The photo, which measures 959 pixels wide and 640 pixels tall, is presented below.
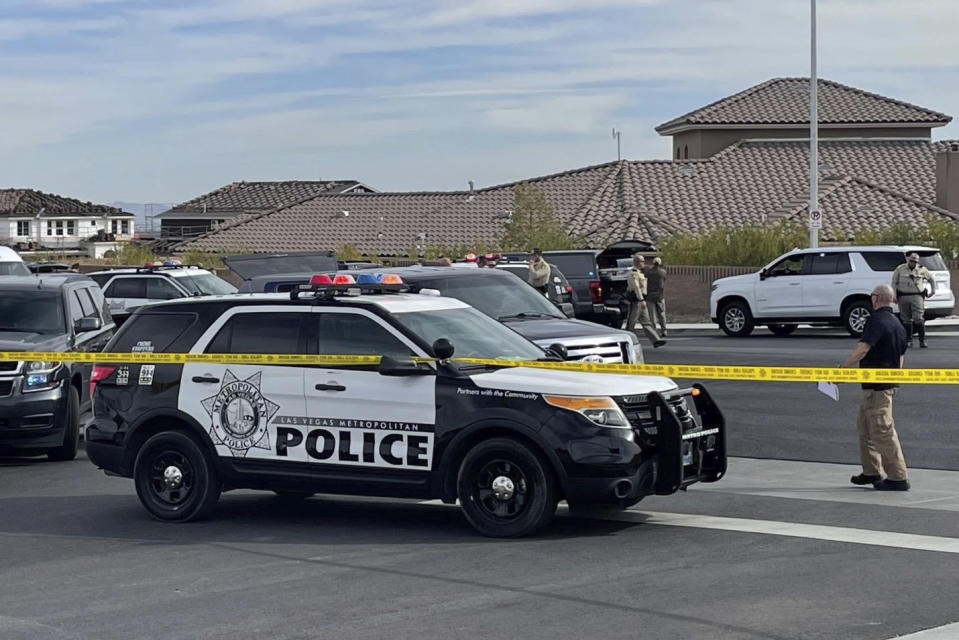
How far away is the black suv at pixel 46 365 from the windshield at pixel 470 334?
4.70m

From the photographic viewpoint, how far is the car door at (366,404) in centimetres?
1025

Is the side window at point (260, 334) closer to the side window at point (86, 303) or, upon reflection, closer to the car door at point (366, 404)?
the car door at point (366, 404)

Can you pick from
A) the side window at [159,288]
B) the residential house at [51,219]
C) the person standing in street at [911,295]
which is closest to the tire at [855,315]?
the person standing in street at [911,295]

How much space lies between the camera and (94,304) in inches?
690

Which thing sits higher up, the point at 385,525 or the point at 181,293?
the point at 181,293

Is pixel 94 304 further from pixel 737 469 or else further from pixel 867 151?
pixel 867 151

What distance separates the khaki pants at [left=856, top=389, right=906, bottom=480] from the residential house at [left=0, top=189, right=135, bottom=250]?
10121 centimetres

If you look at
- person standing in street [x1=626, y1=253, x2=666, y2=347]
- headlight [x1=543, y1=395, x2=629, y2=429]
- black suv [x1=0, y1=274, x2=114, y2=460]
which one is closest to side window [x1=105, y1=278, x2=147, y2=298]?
person standing in street [x1=626, y1=253, x2=666, y2=347]

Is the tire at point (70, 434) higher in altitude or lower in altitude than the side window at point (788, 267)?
lower

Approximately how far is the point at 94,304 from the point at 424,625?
1101 centimetres

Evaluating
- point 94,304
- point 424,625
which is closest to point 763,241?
→ point 94,304

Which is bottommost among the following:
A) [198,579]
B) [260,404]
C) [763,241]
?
[198,579]

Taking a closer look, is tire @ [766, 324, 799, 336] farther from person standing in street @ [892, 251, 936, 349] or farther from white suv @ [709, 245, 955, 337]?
person standing in street @ [892, 251, 936, 349]

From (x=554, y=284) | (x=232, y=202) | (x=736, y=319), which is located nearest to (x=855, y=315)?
(x=736, y=319)
